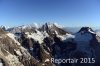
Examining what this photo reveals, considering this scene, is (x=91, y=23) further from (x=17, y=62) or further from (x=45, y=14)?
(x=17, y=62)

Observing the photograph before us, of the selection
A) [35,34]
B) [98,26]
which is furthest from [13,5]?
[98,26]

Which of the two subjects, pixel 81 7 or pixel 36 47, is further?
pixel 36 47

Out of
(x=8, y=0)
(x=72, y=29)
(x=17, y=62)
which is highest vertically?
(x=8, y=0)

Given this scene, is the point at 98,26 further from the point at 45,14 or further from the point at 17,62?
the point at 17,62

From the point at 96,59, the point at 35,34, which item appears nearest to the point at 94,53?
the point at 96,59

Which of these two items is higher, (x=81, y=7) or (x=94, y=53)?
(x=81, y=7)

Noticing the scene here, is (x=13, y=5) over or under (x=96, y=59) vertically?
over

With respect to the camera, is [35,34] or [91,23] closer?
[91,23]

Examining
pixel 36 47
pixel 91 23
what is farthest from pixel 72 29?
pixel 36 47
